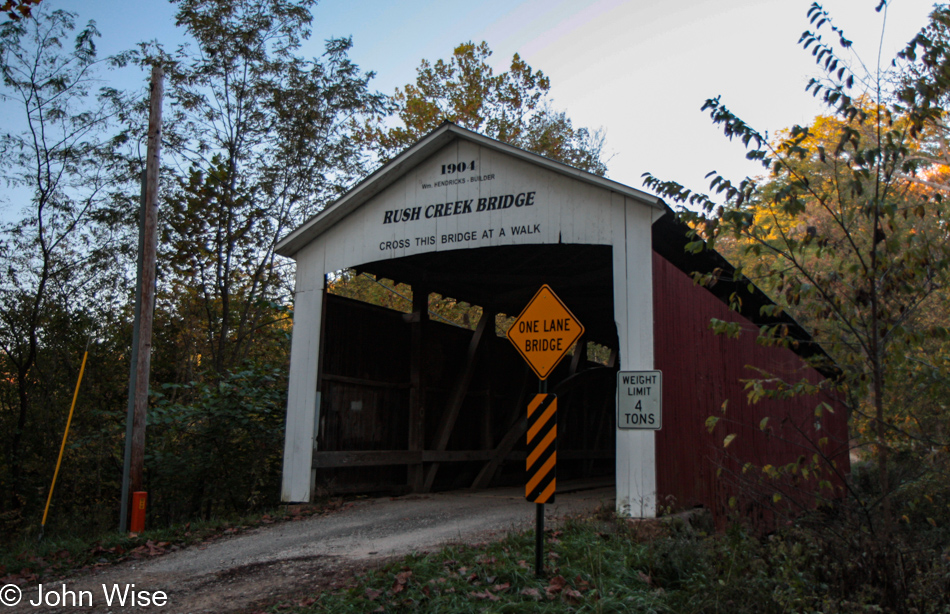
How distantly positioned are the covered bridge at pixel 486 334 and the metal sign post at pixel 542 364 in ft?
5.68

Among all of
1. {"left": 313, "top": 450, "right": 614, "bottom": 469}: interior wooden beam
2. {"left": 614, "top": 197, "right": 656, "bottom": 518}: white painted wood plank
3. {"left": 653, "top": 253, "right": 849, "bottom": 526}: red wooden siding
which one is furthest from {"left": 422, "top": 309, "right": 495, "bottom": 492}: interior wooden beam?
{"left": 614, "top": 197, "right": 656, "bottom": 518}: white painted wood plank

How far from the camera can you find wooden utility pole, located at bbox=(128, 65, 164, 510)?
933 cm

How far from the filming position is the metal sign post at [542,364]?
18.7ft

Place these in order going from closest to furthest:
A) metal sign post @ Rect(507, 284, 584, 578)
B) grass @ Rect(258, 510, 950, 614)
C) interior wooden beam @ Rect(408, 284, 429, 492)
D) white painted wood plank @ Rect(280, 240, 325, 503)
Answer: grass @ Rect(258, 510, 950, 614), metal sign post @ Rect(507, 284, 584, 578), white painted wood plank @ Rect(280, 240, 325, 503), interior wooden beam @ Rect(408, 284, 429, 492)

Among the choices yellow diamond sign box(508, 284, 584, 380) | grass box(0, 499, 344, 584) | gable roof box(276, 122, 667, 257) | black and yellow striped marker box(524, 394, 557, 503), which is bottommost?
grass box(0, 499, 344, 584)

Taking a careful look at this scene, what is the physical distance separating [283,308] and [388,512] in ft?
18.7

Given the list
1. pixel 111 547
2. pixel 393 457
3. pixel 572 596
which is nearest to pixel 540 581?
pixel 572 596

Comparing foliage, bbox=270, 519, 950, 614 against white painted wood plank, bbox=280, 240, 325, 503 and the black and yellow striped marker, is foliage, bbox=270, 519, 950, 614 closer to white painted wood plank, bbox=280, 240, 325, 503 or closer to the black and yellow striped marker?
the black and yellow striped marker

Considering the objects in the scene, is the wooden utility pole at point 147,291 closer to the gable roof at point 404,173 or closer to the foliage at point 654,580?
the gable roof at point 404,173

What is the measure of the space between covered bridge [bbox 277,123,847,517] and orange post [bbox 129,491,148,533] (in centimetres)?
180

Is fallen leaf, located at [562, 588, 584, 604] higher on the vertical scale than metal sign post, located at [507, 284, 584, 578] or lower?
lower

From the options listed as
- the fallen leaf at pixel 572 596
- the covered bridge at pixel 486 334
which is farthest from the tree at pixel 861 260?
the fallen leaf at pixel 572 596

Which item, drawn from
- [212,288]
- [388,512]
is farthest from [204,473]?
[212,288]

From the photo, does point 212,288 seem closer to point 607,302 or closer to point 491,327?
point 491,327
